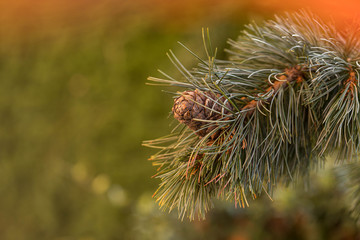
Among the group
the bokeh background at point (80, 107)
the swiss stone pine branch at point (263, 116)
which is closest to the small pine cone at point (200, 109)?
the swiss stone pine branch at point (263, 116)

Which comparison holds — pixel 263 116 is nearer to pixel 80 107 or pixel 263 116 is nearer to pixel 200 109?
pixel 200 109

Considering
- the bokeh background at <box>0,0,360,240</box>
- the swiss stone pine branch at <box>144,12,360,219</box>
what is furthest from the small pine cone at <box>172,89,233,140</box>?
the bokeh background at <box>0,0,360,240</box>

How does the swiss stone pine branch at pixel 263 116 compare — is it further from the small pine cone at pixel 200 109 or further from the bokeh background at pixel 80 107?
the bokeh background at pixel 80 107

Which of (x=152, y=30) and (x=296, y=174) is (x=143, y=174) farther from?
(x=296, y=174)

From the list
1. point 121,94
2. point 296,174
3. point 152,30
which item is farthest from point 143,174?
point 296,174

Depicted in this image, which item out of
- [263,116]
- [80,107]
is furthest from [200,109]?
[80,107]
